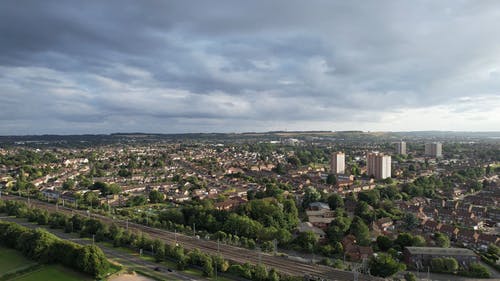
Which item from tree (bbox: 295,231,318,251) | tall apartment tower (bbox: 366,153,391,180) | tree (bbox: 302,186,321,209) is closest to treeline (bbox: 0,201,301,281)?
tree (bbox: 295,231,318,251)

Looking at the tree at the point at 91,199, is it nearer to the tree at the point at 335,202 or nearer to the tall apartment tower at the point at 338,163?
the tree at the point at 335,202

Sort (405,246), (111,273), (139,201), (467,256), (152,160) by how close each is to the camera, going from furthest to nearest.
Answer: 1. (152,160)
2. (139,201)
3. (405,246)
4. (467,256)
5. (111,273)

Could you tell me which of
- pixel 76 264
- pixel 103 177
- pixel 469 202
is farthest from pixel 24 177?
pixel 469 202

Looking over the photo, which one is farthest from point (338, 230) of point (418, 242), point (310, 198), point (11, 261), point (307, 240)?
point (11, 261)

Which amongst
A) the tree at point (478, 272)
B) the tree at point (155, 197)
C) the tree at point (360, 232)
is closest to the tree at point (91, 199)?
the tree at point (155, 197)

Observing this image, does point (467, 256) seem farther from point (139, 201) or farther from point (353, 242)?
point (139, 201)

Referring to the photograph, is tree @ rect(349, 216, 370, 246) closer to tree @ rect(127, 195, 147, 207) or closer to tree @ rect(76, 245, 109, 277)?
tree @ rect(76, 245, 109, 277)
